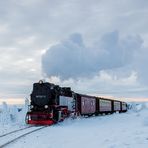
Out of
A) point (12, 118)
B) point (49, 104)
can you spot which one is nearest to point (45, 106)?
point (49, 104)

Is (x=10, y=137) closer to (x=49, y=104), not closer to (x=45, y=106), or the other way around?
(x=45, y=106)

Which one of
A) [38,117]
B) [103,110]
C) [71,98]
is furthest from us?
[103,110]

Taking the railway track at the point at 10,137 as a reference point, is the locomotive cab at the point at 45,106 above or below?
above

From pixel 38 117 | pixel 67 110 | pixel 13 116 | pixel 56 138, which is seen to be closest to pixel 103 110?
pixel 13 116

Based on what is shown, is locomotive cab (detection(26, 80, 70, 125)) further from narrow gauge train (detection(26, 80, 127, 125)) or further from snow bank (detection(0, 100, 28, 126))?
snow bank (detection(0, 100, 28, 126))

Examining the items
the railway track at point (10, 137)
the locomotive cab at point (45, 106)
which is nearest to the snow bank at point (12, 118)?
the locomotive cab at point (45, 106)

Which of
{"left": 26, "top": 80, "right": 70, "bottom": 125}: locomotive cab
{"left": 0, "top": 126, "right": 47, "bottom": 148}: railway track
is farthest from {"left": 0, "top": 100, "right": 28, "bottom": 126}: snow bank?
{"left": 0, "top": 126, "right": 47, "bottom": 148}: railway track

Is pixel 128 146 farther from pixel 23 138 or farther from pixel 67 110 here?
pixel 67 110

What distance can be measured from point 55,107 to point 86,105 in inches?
516

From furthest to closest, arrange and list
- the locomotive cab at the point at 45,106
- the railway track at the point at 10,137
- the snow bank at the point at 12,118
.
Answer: the snow bank at the point at 12,118
the locomotive cab at the point at 45,106
the railway track at the point at 10,137

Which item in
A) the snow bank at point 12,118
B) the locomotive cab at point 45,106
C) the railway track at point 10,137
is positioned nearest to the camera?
the railway track at point 10,137

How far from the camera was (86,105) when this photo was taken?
1786 inches

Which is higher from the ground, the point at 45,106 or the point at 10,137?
the point at 45,106

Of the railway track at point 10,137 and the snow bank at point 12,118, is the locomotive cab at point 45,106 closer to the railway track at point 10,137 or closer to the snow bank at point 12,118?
the snow bank at point 12,118
